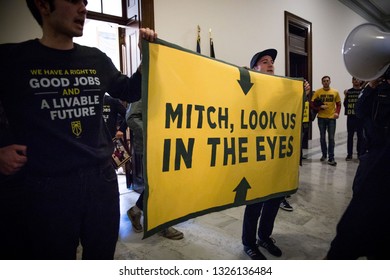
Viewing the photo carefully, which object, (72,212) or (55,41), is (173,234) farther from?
(55,41)

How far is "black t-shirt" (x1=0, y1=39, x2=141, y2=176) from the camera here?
729 millimetres

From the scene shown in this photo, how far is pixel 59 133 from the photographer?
75cm

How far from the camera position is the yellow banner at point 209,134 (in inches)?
40.6

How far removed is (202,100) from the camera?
1171mm

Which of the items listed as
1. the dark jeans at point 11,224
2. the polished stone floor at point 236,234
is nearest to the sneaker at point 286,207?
the polished stone floor at point 236,234

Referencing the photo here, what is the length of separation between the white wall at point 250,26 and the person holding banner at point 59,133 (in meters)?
2.26

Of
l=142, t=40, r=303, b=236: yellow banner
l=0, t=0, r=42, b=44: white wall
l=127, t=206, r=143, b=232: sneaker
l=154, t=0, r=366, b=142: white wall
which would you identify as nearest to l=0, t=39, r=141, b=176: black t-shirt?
l=142, t=40, r=303, b=236: yellow banner

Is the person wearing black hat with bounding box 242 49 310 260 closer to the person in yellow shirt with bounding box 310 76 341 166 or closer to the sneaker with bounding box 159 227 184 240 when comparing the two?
the sneaker with bounding box 159 227 184 240

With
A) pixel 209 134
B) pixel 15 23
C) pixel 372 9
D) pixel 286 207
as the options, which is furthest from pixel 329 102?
pixel 372 9

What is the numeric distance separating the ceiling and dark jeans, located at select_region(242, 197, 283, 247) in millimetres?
7381

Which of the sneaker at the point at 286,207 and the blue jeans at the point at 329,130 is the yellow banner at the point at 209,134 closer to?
the sneaker at the point at 286,207

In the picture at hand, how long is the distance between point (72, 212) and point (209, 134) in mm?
667

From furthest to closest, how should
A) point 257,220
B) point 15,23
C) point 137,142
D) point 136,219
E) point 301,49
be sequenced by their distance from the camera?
point 301,49
point 15,23
point 136,219
point 137,142
point 257,220

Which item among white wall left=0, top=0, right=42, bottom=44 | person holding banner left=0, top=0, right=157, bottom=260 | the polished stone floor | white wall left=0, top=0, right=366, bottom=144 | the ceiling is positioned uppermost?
the ceiling
